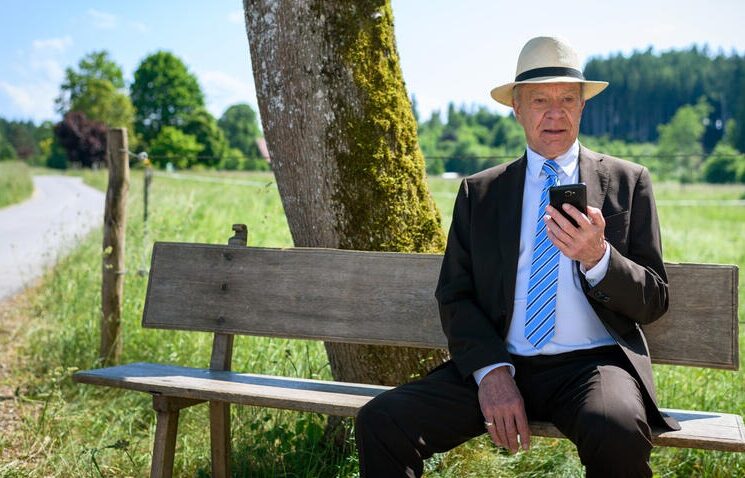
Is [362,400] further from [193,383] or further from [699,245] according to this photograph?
[699,245]

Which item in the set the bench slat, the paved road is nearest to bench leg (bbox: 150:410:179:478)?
the bench slat

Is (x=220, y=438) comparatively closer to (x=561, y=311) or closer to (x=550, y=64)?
(x=561, y=311)

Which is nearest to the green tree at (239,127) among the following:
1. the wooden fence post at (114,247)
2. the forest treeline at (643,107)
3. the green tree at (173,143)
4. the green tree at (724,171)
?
the green tree at (173,143)

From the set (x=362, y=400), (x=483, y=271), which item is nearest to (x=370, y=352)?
(x=362, y=400)

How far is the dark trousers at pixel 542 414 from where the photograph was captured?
2.82 meters

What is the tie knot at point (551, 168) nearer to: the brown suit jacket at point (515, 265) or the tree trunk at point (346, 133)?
the brown suit jacket at point (515, 265)

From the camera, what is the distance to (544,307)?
10.5 feet

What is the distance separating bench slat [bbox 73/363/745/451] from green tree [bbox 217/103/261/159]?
93.9 metres

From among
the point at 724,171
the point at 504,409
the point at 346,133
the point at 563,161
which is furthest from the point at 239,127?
the point at 504,409

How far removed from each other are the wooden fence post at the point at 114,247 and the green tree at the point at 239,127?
91.2 meters

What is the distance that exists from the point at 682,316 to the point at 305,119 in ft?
6.14

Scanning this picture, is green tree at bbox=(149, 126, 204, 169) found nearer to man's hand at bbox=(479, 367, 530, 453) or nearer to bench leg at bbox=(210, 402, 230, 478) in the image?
bench leg at bbox=(210, 402, 230, 478)

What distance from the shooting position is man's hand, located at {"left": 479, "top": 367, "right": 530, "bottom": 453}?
3.04 meters

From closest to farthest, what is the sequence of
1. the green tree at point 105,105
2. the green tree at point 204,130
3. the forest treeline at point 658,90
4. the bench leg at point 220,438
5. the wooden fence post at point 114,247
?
the bench leg at point 220,438
the wooden fence post at point 114,247
the green tree at point 105,105
the green tree at point 204,130
the forest treeline at point 658,90
